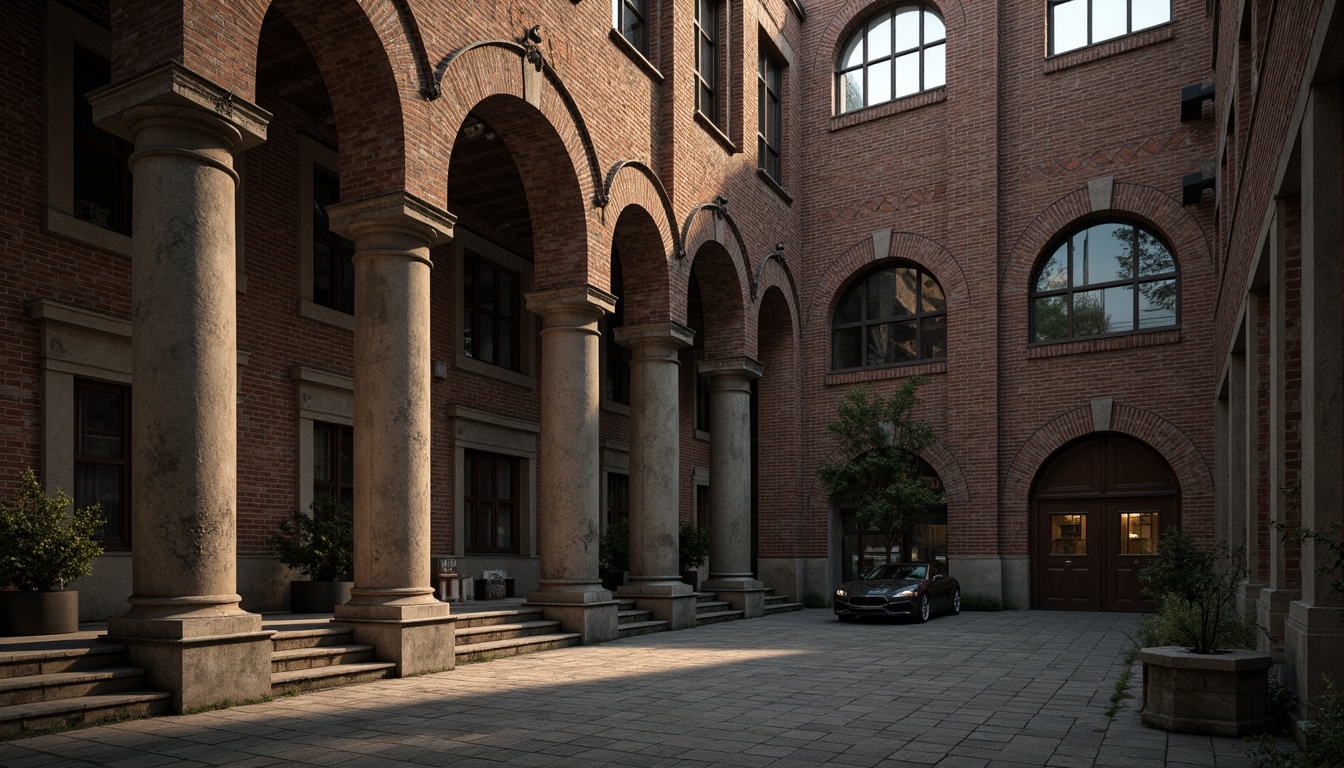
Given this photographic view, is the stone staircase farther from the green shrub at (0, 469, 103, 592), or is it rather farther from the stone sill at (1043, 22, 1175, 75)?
the stone sill at (1043, 22, 1175, 75)

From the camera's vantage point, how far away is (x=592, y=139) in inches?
570

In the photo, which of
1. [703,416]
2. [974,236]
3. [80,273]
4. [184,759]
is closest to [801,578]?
[703,416]

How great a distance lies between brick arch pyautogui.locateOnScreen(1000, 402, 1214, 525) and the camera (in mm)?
19047

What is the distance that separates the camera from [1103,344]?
20.2 metres

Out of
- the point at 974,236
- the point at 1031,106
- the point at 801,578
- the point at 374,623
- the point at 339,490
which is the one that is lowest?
the point at 801,578

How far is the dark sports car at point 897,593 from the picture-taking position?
1752 cm

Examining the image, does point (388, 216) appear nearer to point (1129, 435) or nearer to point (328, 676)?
point (328, 676)

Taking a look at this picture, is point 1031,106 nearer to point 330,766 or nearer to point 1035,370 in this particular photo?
point 1035,370

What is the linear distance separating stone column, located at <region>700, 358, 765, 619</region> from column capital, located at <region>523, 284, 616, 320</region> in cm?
560

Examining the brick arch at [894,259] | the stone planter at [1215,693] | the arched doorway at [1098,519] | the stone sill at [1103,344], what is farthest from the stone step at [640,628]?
the stone sill at [1103,344]

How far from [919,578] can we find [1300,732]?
38.7ft

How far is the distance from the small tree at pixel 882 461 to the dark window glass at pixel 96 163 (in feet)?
44.6

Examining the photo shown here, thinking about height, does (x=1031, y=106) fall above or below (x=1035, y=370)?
above

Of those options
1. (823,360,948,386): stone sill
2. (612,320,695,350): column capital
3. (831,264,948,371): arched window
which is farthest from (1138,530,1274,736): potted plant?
(831,264,948,371): arched window
